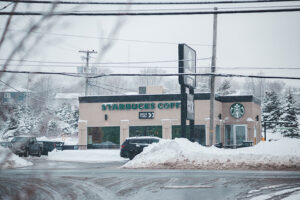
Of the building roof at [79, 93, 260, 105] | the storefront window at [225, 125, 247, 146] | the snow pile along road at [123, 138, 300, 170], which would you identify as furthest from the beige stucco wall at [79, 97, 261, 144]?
the snow pile along road at [123, 138, 300, 170]

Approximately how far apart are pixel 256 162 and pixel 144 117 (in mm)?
22794

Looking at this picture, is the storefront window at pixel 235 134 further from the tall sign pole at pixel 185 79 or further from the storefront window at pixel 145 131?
the tall sign pole at pixel 185 79

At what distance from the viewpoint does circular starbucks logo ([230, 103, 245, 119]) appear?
44.3 metres

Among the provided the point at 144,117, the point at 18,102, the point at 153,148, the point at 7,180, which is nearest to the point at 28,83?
the point at 18,102

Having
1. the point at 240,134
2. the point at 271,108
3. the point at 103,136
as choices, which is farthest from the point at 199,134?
the point at 271,108

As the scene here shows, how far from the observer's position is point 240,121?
44.3 metres

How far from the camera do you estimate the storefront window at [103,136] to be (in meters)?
41.7

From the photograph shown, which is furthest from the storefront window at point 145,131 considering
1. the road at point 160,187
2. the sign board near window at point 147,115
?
the road at point 160,187

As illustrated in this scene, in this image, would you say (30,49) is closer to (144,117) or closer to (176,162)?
(176,162)

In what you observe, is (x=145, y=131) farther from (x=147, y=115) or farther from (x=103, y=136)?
(x=103, y=136)

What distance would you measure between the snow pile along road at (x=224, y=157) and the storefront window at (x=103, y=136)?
20.4 metres

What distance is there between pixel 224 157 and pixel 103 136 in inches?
944

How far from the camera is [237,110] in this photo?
44.3 metres

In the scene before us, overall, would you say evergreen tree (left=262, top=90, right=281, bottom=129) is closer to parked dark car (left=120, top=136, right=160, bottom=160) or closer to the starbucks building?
the starbucks building
